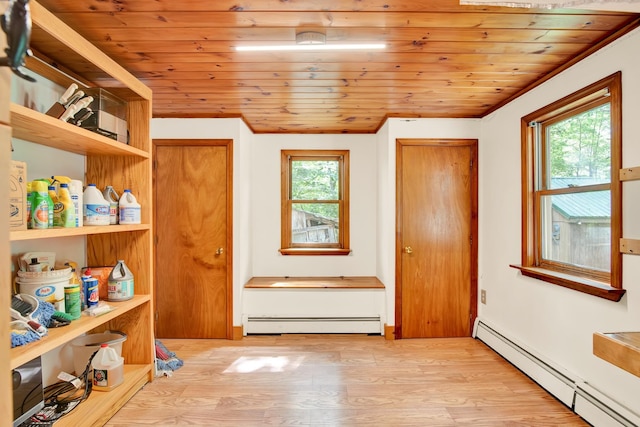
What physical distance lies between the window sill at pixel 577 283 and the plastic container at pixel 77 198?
299 centimetres

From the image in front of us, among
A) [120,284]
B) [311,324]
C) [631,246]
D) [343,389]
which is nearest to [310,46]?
[631,246]

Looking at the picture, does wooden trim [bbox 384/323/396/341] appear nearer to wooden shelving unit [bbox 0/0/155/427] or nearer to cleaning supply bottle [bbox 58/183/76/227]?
wooden shelving unit [bbox 0/0/155/427]

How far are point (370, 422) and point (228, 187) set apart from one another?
234 centimetres

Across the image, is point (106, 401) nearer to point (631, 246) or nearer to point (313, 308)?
point (313, 308)

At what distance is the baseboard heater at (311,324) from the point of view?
3396mm

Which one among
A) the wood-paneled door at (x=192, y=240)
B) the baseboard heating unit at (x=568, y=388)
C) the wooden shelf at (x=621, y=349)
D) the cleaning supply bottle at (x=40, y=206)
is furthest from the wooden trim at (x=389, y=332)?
the cleaning supply bottle at (x=40, y=206)

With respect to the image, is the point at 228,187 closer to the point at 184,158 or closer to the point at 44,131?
the point at 184,158

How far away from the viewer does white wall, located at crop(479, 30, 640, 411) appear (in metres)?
1.75

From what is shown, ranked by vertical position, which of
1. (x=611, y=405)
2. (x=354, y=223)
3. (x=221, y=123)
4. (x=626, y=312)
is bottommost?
(x=611, y=405)

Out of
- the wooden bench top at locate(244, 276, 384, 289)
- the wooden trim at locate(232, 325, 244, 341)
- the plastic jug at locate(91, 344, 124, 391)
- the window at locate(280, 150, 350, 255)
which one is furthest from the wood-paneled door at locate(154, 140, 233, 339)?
the plastic jug at locate(91, 344, 124, 391)

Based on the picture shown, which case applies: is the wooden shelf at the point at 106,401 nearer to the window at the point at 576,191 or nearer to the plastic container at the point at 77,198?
the plastic container at the point at 77,198

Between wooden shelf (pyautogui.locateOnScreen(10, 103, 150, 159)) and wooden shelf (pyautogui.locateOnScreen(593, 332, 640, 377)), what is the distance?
2362 millimetres

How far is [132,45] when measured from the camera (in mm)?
1918

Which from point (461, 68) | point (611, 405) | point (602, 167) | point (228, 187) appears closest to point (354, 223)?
point (228, 187)
